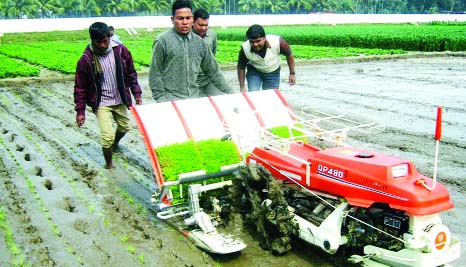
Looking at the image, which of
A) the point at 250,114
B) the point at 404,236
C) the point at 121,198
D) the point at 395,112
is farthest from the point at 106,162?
the point at 395,112

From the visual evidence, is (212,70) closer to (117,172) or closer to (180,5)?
(180,5)

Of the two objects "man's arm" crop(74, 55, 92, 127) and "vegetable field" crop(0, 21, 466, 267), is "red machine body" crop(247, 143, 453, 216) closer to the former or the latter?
→ "vegetable field" crop(0, 21, 466, 267)

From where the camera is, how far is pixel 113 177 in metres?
6.20

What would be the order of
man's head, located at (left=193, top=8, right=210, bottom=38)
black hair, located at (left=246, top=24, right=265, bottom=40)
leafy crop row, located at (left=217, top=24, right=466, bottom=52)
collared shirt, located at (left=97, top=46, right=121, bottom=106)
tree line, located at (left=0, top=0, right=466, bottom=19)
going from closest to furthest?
collared shirt, located at (left=97, top=46, right=121, bottom=106)
black hair, located at (left=246, top=24, right=265, bottom=40)
man's head, located at (left=193, top=8, right=210, bottom=38)
leafy crop row, located at (left=217, top=24, right=466, bottom=52)
tree line, located at (left=0, top=0, right=466, bottom=19)

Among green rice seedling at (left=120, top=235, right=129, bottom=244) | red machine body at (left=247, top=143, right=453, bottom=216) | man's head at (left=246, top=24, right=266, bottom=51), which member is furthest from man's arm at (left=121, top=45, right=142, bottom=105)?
red machine body at (left=247, top=143, right=453, bottom=216)

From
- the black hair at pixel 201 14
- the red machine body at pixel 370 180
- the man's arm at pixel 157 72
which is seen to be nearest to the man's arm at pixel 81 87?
the man's arm at pixel 157 72

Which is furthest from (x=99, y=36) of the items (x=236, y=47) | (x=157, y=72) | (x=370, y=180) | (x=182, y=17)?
(x=236, y=47)

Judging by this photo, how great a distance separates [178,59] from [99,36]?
101 cm

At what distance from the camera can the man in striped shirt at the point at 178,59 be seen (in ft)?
17.5

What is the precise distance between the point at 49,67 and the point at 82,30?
1080 inches

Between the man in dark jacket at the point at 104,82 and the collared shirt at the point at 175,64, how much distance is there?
698mm

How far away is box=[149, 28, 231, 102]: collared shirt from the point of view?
540cm

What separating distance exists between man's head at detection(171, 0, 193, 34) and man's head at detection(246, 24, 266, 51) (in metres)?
1.15

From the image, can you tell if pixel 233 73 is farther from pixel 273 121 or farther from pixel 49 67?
pixel 273 121
